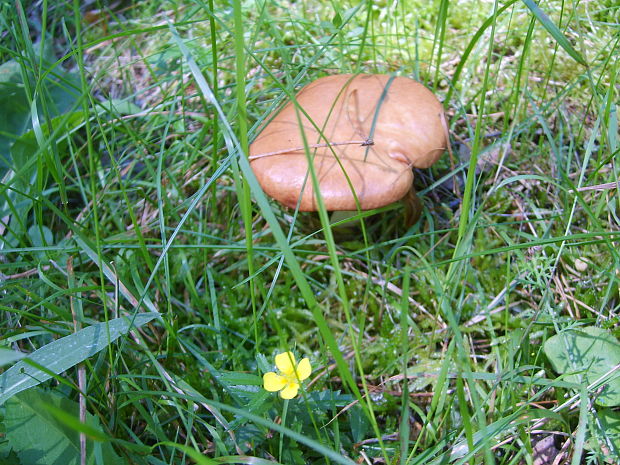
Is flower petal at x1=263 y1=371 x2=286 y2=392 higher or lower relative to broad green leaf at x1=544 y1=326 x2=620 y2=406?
higher

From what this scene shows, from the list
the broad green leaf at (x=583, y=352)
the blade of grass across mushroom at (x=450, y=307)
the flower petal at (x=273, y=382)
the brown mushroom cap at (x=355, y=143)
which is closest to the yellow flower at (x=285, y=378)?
the flower petal at (x=273, y=382)

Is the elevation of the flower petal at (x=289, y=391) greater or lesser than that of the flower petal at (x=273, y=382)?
lesser

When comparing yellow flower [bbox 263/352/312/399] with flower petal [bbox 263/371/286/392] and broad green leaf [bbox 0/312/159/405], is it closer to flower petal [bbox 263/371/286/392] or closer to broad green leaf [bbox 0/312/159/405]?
flower petal [bbox 263/371/286/392]

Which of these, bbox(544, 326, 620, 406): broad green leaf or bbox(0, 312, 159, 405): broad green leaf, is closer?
bbox(0, 312, 159, 405): broad green leaf

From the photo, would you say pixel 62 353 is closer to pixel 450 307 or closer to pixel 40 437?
pixel 40 437

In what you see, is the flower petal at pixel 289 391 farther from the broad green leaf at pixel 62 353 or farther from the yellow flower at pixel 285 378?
the broad green leaf at pixel 62 353

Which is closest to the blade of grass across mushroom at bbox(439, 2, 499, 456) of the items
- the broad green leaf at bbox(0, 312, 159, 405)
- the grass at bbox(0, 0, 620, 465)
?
the grass at bbox(0, 0, 620, 465)

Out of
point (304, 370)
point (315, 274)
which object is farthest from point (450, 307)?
point (315, 274)

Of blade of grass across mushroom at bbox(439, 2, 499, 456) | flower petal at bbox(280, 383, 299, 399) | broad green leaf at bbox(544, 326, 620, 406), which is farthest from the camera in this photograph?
broad green leaf at bbox(544, 326, 620, 406)
